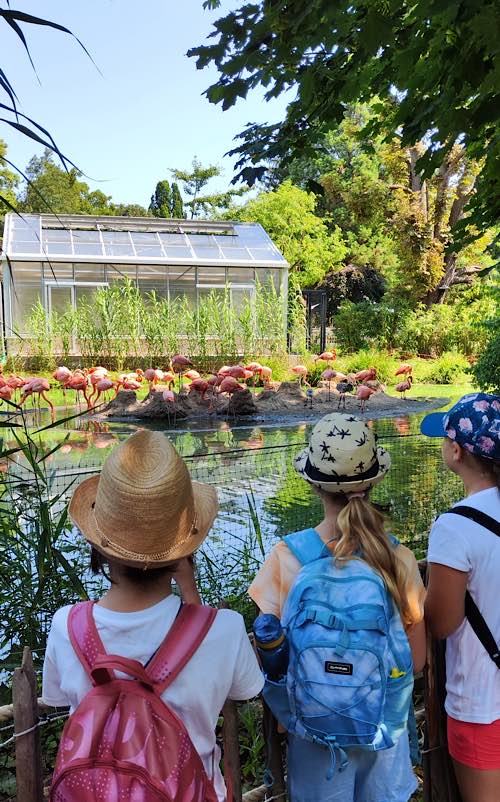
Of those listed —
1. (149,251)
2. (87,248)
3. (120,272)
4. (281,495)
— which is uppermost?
(87,248)

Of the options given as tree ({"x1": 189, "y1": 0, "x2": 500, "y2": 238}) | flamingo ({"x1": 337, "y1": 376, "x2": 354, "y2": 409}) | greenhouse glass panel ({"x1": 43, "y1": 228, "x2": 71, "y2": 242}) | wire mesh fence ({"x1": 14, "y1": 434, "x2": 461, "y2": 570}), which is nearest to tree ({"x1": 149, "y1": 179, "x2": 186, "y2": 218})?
greenhouse glass panel ({"x1": 43, "y1": 228, "x2": 71, "y2": 242})

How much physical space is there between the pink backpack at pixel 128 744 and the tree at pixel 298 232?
26555mm

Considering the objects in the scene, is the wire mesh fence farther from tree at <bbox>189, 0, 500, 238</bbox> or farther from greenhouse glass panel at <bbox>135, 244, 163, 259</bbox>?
greenhouse glass panel at <bbox>135, 244, 163, 259</bbox>

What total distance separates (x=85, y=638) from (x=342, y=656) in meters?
0.55

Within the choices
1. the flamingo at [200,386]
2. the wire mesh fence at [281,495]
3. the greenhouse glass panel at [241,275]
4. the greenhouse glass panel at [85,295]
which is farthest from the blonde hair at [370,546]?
the greenhouse glass panel at [241,275]

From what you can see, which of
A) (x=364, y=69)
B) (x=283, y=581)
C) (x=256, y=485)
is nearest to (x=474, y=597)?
(x=283, y=581)

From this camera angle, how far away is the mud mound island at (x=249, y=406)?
11303 mm

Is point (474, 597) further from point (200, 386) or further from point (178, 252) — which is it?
point (178, 252)

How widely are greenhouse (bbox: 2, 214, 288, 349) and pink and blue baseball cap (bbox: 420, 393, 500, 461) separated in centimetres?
1583

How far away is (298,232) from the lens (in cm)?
2770

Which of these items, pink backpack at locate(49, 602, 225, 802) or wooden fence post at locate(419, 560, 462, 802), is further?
wooden fence post at locate(419, 560, 462, 802)

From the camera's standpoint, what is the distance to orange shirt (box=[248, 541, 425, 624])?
64.4 inches

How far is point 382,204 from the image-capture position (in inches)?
890

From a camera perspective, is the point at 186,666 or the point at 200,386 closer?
the point at 186,666
